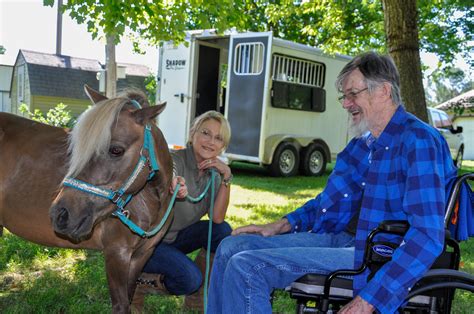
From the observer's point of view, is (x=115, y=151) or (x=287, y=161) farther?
(x=287, y=161)

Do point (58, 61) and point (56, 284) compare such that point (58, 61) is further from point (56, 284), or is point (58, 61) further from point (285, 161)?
point (56, 284)

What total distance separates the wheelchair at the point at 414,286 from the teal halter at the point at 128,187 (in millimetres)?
772

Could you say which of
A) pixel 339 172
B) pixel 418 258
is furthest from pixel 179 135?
pixel 418 258

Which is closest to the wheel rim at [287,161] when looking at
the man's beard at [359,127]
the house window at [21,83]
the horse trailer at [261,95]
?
the horse trailer at [261,95]

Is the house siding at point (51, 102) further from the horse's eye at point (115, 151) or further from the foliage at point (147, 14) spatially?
the horse's eye at point (115, 151)

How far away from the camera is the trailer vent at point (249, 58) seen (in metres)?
8.77

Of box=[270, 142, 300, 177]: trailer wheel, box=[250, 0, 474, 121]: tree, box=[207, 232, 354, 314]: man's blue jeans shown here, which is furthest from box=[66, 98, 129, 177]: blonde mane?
box=[270, 142, 300, 177]: trailer wheel

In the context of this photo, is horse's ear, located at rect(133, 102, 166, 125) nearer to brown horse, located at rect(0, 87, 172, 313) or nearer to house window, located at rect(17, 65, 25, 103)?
brown horse, located at rect(0, 87, 172, 313)

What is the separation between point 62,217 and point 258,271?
825mm

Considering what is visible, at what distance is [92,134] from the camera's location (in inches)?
76.6

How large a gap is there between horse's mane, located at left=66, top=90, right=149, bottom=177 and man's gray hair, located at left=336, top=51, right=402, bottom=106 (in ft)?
3.55

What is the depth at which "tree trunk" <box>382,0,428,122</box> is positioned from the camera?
4.96m

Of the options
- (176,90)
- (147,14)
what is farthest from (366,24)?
(147,14)

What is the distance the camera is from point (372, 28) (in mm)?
14117
